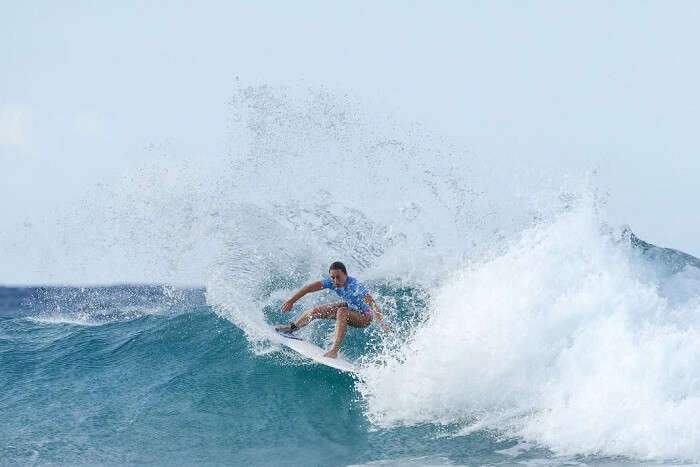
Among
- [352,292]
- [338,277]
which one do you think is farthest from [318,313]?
[338,277]

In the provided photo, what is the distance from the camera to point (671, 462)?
6215 mm

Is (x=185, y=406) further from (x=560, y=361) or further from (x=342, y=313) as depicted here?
(x=560, y=361)

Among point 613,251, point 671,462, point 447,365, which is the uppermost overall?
point 613,251

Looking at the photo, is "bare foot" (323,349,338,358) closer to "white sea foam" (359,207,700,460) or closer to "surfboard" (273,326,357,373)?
"surfboard" (273,326,357,373)

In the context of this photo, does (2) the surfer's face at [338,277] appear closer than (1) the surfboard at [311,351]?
No

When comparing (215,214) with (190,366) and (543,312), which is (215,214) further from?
(543,312)

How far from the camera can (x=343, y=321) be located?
29.8 ft

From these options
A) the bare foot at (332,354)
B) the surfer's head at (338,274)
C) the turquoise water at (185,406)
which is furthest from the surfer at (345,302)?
the turquoise water at (185,406)

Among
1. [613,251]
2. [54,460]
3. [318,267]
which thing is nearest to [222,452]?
[54,460]

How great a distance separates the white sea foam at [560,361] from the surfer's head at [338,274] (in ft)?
4.61

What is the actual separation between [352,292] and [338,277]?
41 centimetres

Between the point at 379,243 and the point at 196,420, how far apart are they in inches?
317

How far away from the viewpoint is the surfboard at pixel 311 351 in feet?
28.1

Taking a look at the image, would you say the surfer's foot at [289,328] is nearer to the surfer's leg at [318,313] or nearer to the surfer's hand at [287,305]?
the surfer's leg at [318,313]
